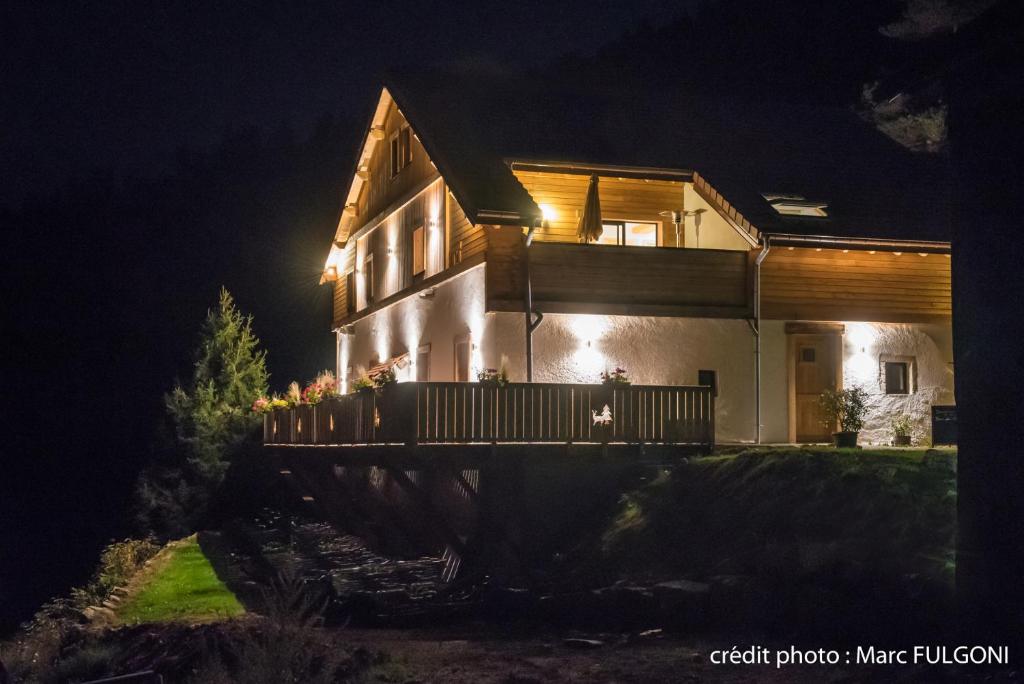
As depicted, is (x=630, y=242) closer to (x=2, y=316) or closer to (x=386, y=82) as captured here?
(x=386, y=82)

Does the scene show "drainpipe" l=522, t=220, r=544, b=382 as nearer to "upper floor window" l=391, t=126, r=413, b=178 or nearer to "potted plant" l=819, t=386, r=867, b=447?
"potted plant" l=819, t=386, r=867, b=447

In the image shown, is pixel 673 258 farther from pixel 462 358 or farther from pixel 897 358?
pixel 897 358

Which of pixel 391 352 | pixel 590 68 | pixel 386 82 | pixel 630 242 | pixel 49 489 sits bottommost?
pixel 49 489

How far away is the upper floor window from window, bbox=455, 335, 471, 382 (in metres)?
5.63

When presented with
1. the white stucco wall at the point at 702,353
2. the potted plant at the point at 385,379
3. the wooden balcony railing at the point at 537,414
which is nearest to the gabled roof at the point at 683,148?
the white stucco wall at the point at 702,353

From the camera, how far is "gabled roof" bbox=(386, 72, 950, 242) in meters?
24.8

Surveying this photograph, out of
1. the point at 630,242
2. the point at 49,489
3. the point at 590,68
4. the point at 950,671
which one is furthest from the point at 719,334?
the point at 590,68

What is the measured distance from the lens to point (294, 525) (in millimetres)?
34875

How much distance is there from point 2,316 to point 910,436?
48.8 meters

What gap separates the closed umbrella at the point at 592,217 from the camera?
24.2 metres

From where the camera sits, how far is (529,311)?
2320cm

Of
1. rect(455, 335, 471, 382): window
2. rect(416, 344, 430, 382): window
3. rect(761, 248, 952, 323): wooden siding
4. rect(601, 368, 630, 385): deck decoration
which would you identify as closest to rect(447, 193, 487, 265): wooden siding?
rect(455, 335, 471, 382): window

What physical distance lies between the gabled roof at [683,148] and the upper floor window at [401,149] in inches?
53.3

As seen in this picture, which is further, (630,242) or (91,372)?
(91,372)
